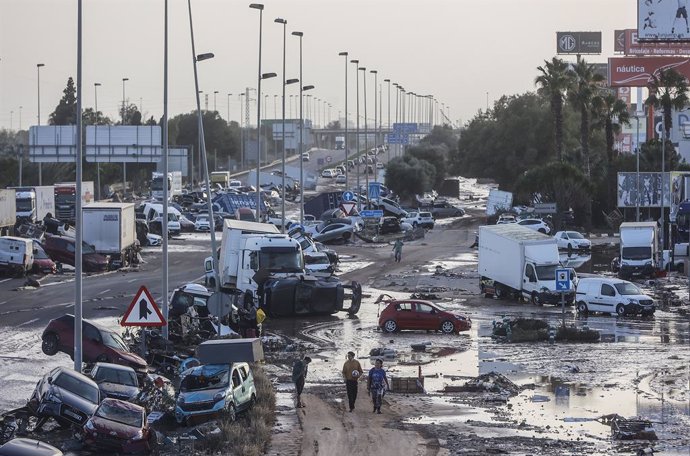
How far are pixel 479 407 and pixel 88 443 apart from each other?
8366 mm

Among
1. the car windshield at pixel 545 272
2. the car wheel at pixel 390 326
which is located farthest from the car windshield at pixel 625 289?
the car wheel at pixel 390 326

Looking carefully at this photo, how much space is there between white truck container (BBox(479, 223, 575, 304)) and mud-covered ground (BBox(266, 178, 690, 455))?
0.69 m

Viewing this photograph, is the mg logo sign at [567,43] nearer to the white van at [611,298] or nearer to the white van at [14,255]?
the white van at [14,255]

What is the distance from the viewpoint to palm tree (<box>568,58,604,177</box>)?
8999cm

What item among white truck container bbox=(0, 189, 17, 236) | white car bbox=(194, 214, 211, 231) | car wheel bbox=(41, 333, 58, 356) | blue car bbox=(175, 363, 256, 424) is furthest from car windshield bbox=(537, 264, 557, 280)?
white car bbox=(194, 214, 211, 231)

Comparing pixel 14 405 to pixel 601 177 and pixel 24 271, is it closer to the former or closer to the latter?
pixel 24 271

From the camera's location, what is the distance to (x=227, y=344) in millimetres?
25703

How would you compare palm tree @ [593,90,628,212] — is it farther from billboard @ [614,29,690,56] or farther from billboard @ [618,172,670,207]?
billboard @ [614,29,690,56]

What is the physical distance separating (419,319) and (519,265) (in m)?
9.50

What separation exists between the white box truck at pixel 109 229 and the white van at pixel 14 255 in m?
4.03

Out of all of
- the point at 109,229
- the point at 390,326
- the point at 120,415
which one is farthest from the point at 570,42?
the point at 120,415

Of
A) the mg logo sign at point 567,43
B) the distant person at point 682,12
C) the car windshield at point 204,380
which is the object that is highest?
the mg logo sign at point 567,43

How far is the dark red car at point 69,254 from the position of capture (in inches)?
2343

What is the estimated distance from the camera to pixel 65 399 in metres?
23.7
